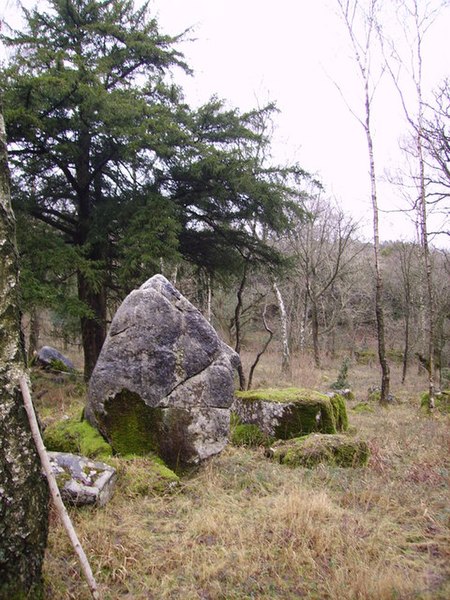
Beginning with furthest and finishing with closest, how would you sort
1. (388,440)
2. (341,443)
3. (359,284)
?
(359,284) → (388,440) → (341,443)

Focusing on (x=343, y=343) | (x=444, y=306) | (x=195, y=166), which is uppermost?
(x=195, y=166)

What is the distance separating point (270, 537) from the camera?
11.3 ft

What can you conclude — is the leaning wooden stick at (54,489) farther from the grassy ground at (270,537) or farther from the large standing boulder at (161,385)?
the large standing boulder at (161,385)

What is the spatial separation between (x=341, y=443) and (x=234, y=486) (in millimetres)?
1679

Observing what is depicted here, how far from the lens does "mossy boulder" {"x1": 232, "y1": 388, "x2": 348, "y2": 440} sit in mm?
6652

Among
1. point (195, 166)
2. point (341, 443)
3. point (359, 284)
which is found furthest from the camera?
point (359, 284)

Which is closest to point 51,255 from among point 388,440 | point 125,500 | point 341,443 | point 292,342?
point 125,500

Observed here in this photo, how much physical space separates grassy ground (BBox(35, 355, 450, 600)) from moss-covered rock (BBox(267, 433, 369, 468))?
0.21 m

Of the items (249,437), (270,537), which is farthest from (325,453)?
(270,537)

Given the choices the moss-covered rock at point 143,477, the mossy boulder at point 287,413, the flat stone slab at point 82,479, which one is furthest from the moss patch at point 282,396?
the flat stone slab at point 82,479

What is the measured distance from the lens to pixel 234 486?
474cm

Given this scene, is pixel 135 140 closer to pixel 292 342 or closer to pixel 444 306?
pixel 444 306

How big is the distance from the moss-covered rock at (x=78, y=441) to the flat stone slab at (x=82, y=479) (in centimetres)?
61

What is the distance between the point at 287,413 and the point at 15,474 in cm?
487
